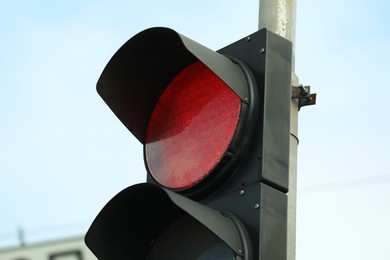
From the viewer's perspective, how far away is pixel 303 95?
297 cm

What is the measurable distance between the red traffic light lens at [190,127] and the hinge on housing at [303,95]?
1.21ft

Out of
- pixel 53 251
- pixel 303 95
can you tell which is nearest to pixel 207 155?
pixel 303 95

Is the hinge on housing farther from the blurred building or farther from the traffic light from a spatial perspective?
the blurred building

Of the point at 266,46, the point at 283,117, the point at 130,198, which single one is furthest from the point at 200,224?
the point at 266,46

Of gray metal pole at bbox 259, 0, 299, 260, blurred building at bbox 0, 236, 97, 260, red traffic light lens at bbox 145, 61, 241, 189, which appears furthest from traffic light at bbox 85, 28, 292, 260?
blurred building at bbox 0, 236, 97, 260

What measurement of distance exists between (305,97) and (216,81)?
419 mm

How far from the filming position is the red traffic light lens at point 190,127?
2.56 metres

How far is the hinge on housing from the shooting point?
2.97 metres

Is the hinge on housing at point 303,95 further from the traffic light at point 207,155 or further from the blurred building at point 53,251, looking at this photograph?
the blurred building at point 53,251

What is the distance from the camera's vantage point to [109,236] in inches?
103

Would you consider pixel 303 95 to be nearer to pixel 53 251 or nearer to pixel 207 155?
pixel 207 155

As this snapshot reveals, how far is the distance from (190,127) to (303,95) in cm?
47

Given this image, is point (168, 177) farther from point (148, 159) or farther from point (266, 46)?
point (266, 46)

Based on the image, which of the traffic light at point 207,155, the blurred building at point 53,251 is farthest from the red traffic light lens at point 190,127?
the blurred building at point 53,251
